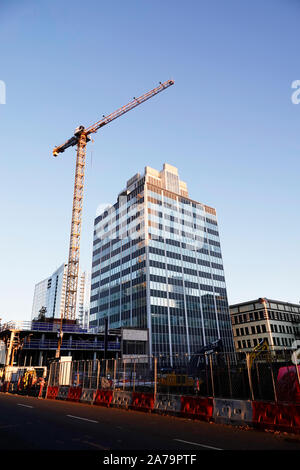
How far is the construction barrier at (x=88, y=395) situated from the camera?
20.7m

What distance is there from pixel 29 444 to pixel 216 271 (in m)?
93.6

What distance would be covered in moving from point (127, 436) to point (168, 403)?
252 inches

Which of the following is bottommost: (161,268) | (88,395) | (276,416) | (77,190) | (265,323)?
(276,416)

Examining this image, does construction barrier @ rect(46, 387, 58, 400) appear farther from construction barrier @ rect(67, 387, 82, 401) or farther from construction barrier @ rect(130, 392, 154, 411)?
construction barrier @ rect(130, 392, 154, 411)

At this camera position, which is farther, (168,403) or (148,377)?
(148,377)

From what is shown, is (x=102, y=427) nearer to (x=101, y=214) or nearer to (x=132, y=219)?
(x=132, y=219)

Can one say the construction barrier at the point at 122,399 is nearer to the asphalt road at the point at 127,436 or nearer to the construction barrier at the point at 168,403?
the construction barrier at the point at 168,403

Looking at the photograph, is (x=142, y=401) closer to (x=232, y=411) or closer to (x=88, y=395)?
(x=88, y=395)

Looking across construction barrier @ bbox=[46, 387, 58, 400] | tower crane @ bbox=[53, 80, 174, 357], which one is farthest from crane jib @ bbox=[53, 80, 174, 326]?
construction barrier @ bbox=[46, 387, 58, 400]

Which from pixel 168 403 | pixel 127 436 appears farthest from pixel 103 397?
pixel 127 436

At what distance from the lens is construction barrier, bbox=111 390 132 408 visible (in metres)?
18.0

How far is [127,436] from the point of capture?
10.0 m

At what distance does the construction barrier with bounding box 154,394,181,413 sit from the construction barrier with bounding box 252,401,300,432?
172 inches
